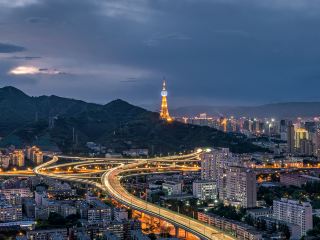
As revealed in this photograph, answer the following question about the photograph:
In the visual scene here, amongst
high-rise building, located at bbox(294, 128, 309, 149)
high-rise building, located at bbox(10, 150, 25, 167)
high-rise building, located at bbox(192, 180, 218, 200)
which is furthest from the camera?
high-rise building, located at bbox(294, 128, 309, 149)

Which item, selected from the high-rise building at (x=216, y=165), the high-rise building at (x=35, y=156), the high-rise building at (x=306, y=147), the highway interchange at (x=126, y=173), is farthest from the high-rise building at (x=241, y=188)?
the high-rise building at (x=306, y=147)

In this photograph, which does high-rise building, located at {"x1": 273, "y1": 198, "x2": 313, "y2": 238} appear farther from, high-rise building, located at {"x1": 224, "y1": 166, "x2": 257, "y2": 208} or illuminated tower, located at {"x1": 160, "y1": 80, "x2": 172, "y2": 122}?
illuminated tower, located at {"x1": 160, "y1": 80, "x2": 172, "y2": 122}

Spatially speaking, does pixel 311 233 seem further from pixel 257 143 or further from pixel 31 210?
pixel 257 143

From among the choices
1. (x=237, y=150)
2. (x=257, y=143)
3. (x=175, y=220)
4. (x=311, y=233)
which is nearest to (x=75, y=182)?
(x=175, y=220)

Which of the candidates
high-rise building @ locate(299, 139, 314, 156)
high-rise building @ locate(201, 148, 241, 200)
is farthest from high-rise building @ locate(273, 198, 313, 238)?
high-rise building @ locate(299, 139, 314, 156)

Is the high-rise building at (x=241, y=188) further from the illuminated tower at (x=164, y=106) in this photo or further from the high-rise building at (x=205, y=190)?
the illuminated tower at (x=164, y=106)

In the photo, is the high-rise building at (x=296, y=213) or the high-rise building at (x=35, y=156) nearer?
the high-rise building at (x=296, y=213)
